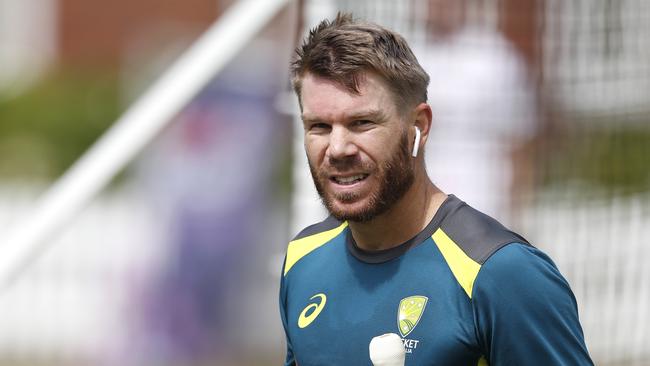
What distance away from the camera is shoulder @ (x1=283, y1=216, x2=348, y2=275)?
3.48 meters

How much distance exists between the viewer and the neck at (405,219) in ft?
10.3

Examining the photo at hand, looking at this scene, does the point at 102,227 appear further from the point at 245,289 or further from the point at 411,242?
the point at 411,242

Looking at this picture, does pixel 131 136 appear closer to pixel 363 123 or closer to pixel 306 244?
pixel 306 244

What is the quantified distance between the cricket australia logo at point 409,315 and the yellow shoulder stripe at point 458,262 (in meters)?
0.11

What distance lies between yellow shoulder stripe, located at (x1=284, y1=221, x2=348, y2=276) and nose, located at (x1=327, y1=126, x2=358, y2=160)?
0.47 m

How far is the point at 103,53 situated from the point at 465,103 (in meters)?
18.5

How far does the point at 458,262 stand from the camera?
9.75 ft

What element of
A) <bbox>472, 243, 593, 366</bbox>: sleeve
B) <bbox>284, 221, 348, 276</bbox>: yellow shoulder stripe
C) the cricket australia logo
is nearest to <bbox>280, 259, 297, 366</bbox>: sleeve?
<bbox>284, 221, 348, 276</bbox>: yellow shoulder stripe

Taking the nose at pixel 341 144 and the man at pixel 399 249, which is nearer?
the man at pixel 399 249

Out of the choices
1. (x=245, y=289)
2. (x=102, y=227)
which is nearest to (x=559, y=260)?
(x=245, y=289)

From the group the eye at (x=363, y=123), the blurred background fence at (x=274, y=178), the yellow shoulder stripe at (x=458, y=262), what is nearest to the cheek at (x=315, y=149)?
Result: the eye at (x=363, y=123)

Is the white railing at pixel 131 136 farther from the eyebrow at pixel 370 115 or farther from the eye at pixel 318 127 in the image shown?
the eyebrow at pixel 370 115

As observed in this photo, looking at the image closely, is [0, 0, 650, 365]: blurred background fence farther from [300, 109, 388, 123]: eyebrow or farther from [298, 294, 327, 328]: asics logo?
[300, 109, 388, 123]: eyebrow

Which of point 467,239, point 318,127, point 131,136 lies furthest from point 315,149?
point 131,136
